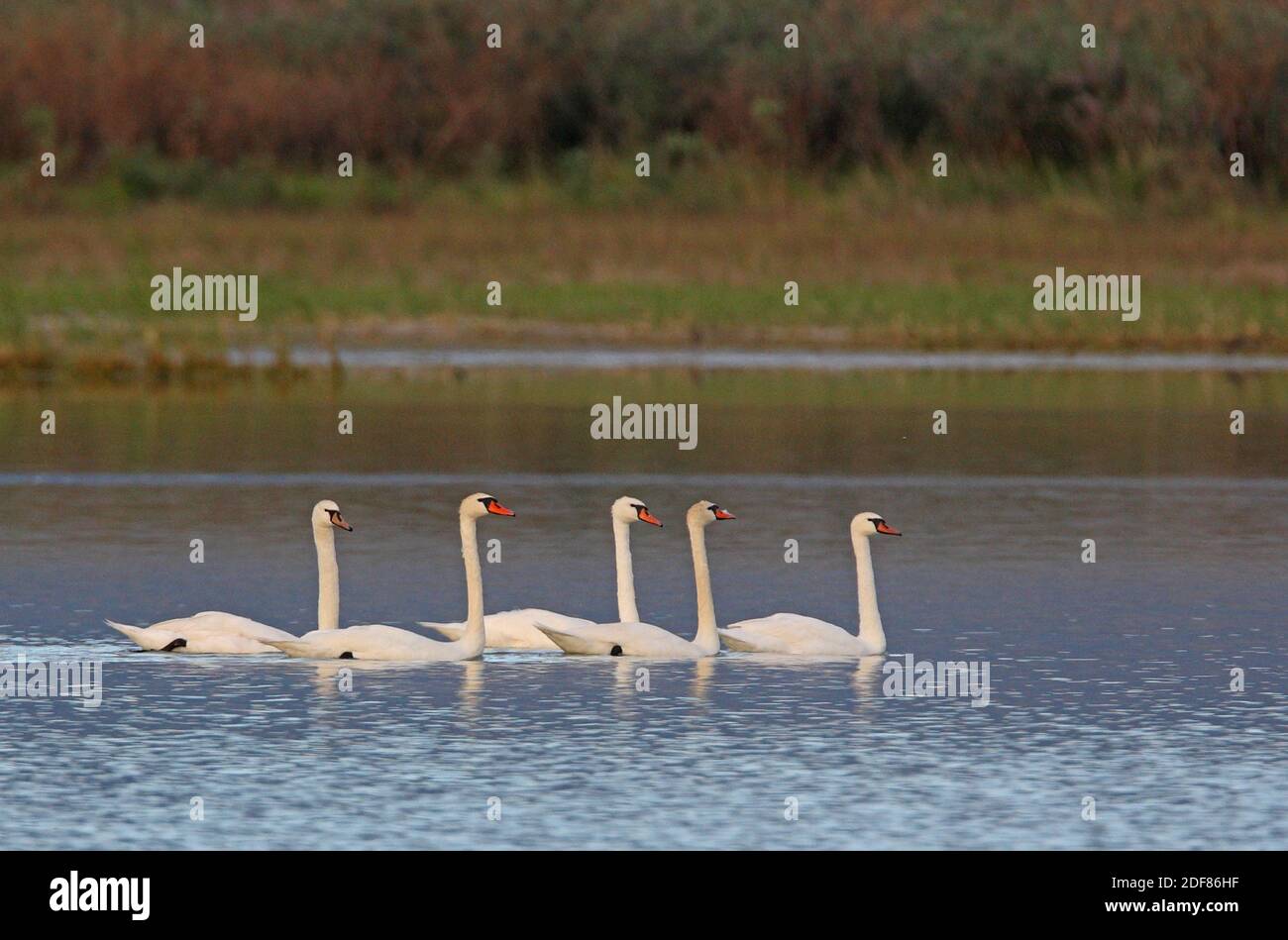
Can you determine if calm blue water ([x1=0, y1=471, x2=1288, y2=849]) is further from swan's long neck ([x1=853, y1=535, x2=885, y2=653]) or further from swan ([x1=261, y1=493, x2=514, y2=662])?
swan's long neck ([x1=853, y1=535, x2=885, y2=653])

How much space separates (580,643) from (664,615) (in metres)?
1.86

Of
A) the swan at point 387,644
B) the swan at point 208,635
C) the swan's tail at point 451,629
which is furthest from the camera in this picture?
the swan's tail at point 451,629

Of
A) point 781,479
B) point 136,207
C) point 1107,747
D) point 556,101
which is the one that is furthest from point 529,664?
point 556,101

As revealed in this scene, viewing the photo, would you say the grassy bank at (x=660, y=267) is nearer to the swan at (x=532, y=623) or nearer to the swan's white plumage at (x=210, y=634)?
the swan at (x=532, y=623)

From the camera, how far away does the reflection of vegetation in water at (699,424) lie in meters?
24.4

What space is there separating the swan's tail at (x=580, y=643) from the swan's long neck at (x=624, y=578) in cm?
47

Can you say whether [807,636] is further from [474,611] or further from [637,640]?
[474,611]

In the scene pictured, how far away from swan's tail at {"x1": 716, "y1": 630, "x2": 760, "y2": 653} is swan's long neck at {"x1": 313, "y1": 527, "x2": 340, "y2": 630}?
1.90 metres

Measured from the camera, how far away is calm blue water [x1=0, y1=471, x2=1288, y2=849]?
37.6 feet

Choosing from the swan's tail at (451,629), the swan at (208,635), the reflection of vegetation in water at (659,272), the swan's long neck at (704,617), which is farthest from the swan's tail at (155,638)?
the reflection of vegetation in water at (659,272)

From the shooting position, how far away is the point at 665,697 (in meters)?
13.9

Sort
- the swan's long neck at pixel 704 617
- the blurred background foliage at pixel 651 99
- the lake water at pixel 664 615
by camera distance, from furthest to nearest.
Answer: the blurred background foliage at pixel 651 99 < the swan's long neck at pixel 704 617 < the lake water at pixel 664 615
